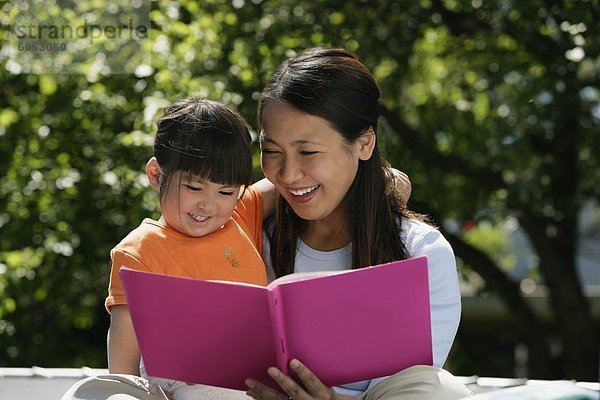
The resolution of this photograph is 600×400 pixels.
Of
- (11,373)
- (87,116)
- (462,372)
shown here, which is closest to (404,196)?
(11,373)

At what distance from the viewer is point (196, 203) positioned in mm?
2182

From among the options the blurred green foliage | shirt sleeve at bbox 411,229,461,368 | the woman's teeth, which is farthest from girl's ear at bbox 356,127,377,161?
the blurred green foliage

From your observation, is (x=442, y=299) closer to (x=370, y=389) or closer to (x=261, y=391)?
(x=370, y=389)

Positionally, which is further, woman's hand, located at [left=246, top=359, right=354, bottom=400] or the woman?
the woman

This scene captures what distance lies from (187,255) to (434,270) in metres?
0.54

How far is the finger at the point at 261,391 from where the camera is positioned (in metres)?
2.02

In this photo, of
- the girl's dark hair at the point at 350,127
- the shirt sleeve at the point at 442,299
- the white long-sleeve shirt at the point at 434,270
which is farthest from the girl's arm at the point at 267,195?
the shirt sleeve at the point at 442,299

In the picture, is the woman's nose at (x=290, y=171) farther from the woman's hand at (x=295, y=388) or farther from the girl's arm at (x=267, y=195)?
the woman's hand at (x=295, y=388)

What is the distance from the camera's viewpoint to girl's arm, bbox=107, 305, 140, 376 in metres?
2.11

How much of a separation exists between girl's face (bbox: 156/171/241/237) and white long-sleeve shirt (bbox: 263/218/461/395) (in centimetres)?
32

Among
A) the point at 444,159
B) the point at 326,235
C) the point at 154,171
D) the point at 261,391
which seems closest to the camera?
the point at 261,391

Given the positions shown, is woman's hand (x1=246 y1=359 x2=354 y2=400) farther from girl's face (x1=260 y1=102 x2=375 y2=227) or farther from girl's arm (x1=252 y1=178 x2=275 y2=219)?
girl's arm (x1=252 y1=178 x2=275 y2=219)

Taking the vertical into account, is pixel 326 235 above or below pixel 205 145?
below

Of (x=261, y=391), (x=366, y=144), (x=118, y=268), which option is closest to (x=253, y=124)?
(x=366, y=144)
